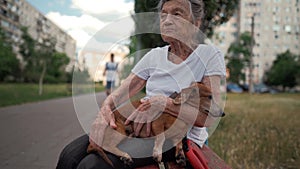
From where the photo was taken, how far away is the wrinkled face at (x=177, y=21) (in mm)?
1460

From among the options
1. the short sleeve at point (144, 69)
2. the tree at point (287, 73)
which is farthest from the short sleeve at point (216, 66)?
the tree at point (287, 73)

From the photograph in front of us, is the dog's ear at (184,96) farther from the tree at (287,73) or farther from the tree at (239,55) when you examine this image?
the tree at (287,73)

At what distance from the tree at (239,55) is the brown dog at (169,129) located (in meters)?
41.6

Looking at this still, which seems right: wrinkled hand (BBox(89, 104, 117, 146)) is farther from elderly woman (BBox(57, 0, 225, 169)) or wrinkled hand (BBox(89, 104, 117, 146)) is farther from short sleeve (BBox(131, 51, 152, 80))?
short sleeve (BBox(131, 51, 152, 80))

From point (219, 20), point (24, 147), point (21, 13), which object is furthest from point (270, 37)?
point (24, 147)

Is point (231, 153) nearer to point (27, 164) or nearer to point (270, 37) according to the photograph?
point (27, 164)

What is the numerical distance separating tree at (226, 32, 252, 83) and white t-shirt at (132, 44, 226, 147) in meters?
41.3

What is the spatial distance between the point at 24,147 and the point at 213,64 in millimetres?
3674

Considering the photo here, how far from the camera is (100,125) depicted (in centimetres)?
134

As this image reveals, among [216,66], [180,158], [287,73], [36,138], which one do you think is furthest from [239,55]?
[180,158]

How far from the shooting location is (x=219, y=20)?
6270 millimetres

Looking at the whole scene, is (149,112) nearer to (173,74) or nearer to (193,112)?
(193,112)

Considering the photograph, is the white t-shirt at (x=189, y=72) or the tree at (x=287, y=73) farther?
the tree at (x=287, y=73)

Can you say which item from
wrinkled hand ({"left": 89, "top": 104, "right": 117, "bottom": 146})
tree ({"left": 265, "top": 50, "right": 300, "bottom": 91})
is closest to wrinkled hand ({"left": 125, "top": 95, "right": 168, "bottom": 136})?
wrinkled hand ({"left": 89, "top": 104, "right": 117, "bottom": 146})
